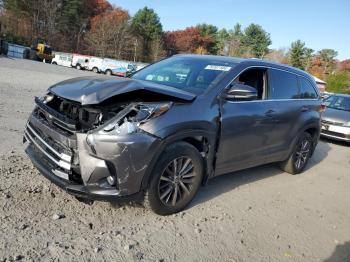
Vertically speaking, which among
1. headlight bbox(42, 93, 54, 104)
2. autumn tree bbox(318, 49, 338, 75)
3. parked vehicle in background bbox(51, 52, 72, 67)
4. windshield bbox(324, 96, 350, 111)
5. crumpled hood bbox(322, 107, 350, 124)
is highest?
autumn tree bbox(318, 49, 338, 75)

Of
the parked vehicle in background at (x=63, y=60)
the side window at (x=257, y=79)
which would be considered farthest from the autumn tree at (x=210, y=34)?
the side window at (x=257, y=79)

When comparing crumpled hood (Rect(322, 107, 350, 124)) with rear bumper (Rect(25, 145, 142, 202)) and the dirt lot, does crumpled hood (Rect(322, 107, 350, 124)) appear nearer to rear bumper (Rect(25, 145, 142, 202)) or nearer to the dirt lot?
the dirt lot

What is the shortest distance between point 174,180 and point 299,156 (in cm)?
346

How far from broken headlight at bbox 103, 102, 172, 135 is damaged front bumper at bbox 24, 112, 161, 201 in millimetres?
69

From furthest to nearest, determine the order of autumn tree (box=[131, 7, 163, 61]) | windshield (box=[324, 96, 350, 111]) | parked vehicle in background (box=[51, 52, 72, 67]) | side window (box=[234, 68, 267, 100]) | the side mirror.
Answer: autumn tree (box=[131, 7, 163, 61]) → parked vehicle in background (box=[51, 52, 72, 67]) → windshield (box=[324, 96, 350, 111]) → side window (box=[234, 68, 267, 100]) → the side mirror

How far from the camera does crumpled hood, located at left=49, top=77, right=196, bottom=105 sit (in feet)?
11.6

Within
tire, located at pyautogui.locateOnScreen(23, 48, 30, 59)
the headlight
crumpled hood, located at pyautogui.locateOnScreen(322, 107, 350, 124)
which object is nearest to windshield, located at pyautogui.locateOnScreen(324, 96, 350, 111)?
crumpled hood, located at pyautogui.locateOnScreen(322, 107, 350, 124)

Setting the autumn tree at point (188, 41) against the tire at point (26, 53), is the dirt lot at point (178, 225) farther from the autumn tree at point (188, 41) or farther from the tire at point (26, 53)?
the autumn tree at point (188, 41)

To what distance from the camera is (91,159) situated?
11.2 feet

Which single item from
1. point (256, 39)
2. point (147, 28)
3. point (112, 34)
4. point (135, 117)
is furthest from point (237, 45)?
point (135, 117)

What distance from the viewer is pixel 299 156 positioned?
6578mm

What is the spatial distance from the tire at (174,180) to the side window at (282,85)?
189 centimetres

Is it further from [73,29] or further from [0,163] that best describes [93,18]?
[0,163]

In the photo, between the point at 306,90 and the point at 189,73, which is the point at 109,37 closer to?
the point at 306,90
